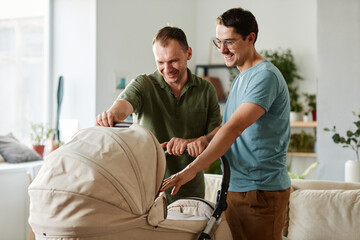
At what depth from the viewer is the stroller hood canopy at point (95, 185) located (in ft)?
3.82

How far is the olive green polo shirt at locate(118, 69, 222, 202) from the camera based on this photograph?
1.89 metres

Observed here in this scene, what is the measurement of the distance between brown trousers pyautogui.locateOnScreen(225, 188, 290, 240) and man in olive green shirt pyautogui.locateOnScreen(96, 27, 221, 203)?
383 mm

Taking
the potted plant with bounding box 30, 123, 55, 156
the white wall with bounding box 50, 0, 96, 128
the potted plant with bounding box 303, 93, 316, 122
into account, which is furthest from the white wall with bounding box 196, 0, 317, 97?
Answer: the potted plant with bounding box 30, 123, 55, 156

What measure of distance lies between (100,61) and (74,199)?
3.59 m

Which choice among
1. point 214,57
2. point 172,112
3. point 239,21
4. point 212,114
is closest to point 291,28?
point 214,57

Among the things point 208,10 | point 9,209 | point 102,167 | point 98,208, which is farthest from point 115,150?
point 208,10

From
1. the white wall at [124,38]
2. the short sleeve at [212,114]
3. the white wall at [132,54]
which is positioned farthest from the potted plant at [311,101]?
the short sleeve at [212,114]

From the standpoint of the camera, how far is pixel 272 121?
1.52m

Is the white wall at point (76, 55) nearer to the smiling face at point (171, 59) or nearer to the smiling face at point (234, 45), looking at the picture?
the smiling face at point (171, 59)

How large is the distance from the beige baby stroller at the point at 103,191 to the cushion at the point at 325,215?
153 centimetres

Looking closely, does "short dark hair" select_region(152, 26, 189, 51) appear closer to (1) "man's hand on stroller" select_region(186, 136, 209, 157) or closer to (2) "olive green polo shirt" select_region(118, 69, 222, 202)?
(2) "olive green polo shirt" select_region(118, 69, 222, 202)

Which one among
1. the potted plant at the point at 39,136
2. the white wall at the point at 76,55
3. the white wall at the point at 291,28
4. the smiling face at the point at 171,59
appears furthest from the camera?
the white wall at the point at 291,28

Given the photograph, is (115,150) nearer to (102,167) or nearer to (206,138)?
(102,167)

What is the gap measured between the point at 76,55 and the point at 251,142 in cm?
354
